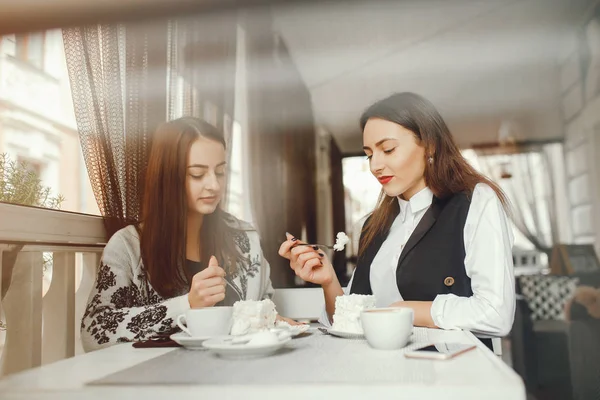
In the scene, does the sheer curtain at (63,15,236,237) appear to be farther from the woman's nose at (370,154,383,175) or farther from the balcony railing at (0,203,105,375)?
the woman's nose at (370,154,383,175)

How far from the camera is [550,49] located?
1651mm

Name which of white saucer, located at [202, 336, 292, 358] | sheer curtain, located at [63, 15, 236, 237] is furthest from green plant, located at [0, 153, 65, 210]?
white saucer, located at [202, 336, 292, 358]

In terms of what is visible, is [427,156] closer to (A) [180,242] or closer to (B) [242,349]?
(A) [180,242]

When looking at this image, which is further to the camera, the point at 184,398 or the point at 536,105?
the point at 536,105

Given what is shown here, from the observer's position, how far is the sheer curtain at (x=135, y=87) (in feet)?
4.80

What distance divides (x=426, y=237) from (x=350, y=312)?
449mm

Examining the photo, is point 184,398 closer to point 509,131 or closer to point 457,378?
point 457,378

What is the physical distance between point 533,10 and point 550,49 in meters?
0.14

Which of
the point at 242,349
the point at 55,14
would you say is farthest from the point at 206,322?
the point at 55,14

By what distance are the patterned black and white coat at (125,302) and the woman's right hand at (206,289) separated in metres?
0.02

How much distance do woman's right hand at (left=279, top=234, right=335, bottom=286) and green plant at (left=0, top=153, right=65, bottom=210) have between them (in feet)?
2.05

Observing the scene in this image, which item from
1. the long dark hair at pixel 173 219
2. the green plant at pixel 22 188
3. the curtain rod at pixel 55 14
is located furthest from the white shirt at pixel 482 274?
the curtain rod at pixel 55 14

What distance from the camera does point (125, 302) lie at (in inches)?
51.3

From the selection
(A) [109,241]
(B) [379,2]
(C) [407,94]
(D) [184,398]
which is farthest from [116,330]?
(B) [379,2]
